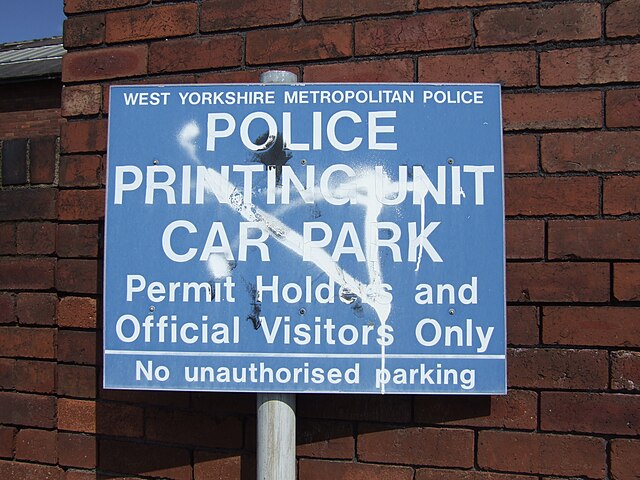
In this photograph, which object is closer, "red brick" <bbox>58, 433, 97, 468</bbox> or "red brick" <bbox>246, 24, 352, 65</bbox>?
"red brick" <bbox>246, 24, 352, 65</bbox>

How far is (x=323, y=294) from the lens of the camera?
1.40 meters

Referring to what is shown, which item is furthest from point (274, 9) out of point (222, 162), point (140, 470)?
point (140, 470)

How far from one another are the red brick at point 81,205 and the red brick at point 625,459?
1577mm

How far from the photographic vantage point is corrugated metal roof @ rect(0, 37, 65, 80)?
628 centimetres

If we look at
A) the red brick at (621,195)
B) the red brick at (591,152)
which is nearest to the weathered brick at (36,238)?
the red brick at (591,152)

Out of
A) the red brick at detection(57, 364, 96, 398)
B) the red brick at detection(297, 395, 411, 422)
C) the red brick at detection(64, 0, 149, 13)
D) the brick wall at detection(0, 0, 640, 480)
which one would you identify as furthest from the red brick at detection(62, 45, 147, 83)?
the red brick at detection(297, 395, 411, 422)

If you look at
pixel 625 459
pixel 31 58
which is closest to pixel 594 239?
pixel 625 459

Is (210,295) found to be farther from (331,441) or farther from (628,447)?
(628,447)

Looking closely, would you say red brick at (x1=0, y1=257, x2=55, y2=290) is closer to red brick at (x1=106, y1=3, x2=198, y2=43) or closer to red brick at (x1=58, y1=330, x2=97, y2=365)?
red brick at (x1=58, y1=330, x2=97, y2=365)

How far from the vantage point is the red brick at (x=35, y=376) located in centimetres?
191

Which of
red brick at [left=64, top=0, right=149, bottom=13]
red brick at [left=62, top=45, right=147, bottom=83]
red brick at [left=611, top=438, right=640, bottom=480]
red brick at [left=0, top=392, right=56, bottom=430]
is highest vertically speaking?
red brick at [left=64, top=0, right=149, bottom=13]

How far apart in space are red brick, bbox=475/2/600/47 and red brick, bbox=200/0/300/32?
0.54 m

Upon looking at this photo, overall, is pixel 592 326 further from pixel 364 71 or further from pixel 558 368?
pixel 364 71

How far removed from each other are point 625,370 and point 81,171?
164cm
